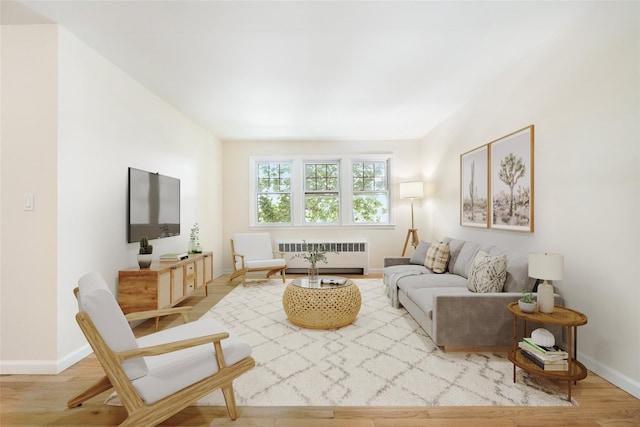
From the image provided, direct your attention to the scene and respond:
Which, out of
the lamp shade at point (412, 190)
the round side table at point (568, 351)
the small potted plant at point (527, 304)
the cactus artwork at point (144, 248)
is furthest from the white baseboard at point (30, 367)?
the lamp shade at point (412, 190)

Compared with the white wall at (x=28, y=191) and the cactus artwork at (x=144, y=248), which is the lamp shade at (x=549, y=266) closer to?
the cactus artwork at (x=144, y=248)

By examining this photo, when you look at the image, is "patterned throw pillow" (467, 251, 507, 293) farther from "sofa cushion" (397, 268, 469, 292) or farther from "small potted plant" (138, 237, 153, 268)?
"small potted plant" (138, 237, 153, 268)

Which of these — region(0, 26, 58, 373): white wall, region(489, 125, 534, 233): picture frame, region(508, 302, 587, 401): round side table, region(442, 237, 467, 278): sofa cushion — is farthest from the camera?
region(442, 237, 467, 278): sofa cushion

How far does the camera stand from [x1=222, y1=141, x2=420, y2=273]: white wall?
20.8 feet

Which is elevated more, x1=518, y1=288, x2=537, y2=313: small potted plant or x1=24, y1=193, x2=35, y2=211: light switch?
x1=24, y1=193, x2=35, y2=211: light switch

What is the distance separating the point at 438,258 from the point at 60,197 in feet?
13.1

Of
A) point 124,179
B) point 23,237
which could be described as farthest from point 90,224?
point 124,179

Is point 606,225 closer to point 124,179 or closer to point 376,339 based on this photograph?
point 376,339

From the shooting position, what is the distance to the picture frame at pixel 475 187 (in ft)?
12.6

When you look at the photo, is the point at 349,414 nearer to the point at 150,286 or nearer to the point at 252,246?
the point at 150,286

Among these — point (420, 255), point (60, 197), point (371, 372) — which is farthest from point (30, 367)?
point (420, 255)

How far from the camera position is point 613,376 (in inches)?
86.0

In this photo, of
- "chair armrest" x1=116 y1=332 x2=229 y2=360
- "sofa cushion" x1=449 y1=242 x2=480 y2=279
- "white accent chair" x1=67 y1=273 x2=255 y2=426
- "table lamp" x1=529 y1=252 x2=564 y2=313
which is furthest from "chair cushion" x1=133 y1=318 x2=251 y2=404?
"sofa cushion" x1=449 y1=242 x2=480 y2=279

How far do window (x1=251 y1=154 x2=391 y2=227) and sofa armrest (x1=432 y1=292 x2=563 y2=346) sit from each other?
391cm
